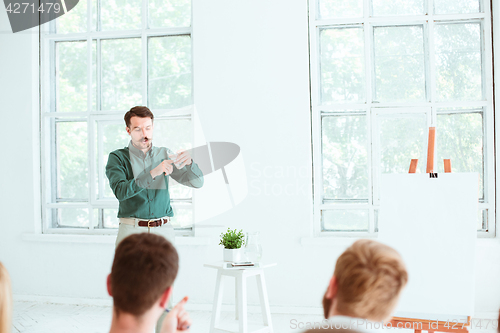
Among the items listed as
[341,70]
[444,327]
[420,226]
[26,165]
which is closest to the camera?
[444,327]

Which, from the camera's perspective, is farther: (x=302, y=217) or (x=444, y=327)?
(x=302, y=217)

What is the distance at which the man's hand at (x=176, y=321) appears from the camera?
4.02 ft

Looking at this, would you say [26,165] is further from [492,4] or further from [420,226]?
[492,4]

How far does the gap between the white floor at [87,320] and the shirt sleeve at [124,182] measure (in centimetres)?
119

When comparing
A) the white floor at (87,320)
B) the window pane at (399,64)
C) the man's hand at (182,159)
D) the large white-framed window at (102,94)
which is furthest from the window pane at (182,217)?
the window pane at (399,64)

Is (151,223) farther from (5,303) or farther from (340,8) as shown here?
(340,8)

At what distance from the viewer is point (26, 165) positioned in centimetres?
412

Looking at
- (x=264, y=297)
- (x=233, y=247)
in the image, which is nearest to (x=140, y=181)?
(x=233, y=247)

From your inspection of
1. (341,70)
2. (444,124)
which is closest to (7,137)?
(341,70)

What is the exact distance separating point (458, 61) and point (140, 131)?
2689mm

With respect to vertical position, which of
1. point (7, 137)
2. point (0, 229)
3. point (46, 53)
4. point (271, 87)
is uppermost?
point (46, 53)

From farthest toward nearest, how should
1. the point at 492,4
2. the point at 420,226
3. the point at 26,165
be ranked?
the point at 26,165 < the point at 492,4 < the point at 420,226

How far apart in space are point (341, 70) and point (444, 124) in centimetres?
99

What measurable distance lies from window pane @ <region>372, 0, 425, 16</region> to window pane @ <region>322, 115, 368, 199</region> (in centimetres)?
94
